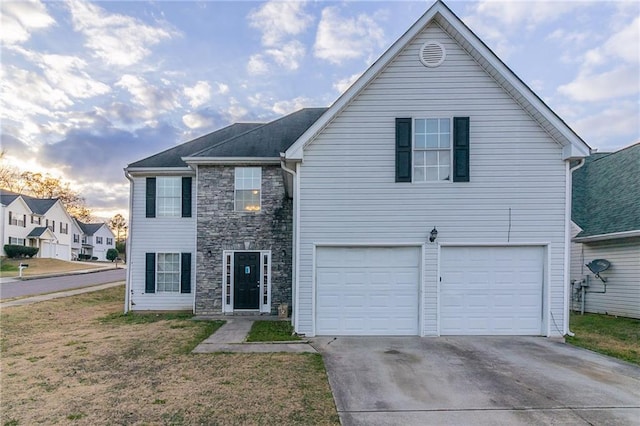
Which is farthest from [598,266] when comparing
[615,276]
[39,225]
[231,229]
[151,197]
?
[39,225]

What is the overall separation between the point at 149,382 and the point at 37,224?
48.6 meters

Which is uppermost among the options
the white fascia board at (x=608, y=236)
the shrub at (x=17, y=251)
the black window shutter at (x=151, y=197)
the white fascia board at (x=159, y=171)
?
the white fascia board at (x=159, y=171)

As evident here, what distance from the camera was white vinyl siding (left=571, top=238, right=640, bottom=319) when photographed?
10.9 meters

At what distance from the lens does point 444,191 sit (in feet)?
27.2

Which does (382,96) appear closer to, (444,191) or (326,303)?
(444,191)

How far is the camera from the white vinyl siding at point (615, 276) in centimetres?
1092

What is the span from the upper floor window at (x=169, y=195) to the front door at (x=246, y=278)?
9.81ft

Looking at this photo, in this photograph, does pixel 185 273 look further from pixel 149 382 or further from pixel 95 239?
pixel 95 239

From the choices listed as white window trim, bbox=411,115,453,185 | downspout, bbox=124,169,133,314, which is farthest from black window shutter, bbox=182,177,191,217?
white window trim, bbox=411,115,453,185

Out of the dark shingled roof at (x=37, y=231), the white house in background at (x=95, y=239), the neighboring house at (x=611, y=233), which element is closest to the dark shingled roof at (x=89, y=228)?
the white house in background at (x=95, y=239)

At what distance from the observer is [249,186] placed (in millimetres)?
11461

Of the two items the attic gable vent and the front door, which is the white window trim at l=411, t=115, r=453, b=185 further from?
the front door

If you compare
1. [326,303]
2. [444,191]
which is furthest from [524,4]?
[326,303]

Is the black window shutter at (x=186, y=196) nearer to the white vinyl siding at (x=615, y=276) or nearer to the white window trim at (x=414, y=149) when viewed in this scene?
the white window trim at (x=414, y=149)
